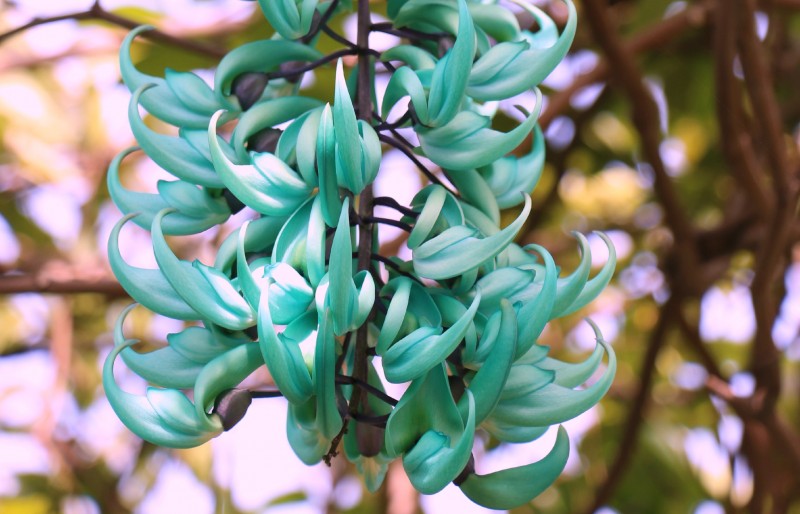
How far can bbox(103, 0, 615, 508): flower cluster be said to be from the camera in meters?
0.59

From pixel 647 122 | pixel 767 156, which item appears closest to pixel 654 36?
pixel 647 122

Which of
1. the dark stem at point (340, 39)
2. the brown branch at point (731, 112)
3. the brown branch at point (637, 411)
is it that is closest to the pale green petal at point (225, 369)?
the dark stem at point (340, 39)

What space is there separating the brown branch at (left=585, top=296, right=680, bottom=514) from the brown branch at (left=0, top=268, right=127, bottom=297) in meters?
0.78

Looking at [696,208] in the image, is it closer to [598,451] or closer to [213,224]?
[598,451]

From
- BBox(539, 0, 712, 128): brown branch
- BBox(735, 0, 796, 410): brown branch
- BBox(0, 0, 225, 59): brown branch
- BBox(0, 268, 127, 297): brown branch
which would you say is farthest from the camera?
BBox(539, 0, 712, 128): brown branch

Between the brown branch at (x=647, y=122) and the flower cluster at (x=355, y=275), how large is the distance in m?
0.59

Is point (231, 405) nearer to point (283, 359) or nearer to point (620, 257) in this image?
point (283, 359)

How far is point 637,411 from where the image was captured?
5.00 ft

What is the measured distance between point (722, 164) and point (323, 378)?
151 cm

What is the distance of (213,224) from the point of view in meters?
0.70

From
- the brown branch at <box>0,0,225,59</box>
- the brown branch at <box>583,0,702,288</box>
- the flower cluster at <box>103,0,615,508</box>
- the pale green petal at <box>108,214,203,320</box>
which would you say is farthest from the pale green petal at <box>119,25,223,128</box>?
the brown branch at <box>583,0,702,288</box>

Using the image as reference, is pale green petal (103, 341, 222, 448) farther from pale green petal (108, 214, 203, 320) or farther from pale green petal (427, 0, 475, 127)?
pale green petal (427, 0, 475, 127)

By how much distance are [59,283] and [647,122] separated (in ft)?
2.56

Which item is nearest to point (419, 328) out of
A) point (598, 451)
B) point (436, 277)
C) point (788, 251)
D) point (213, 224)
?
point (436, 277)
